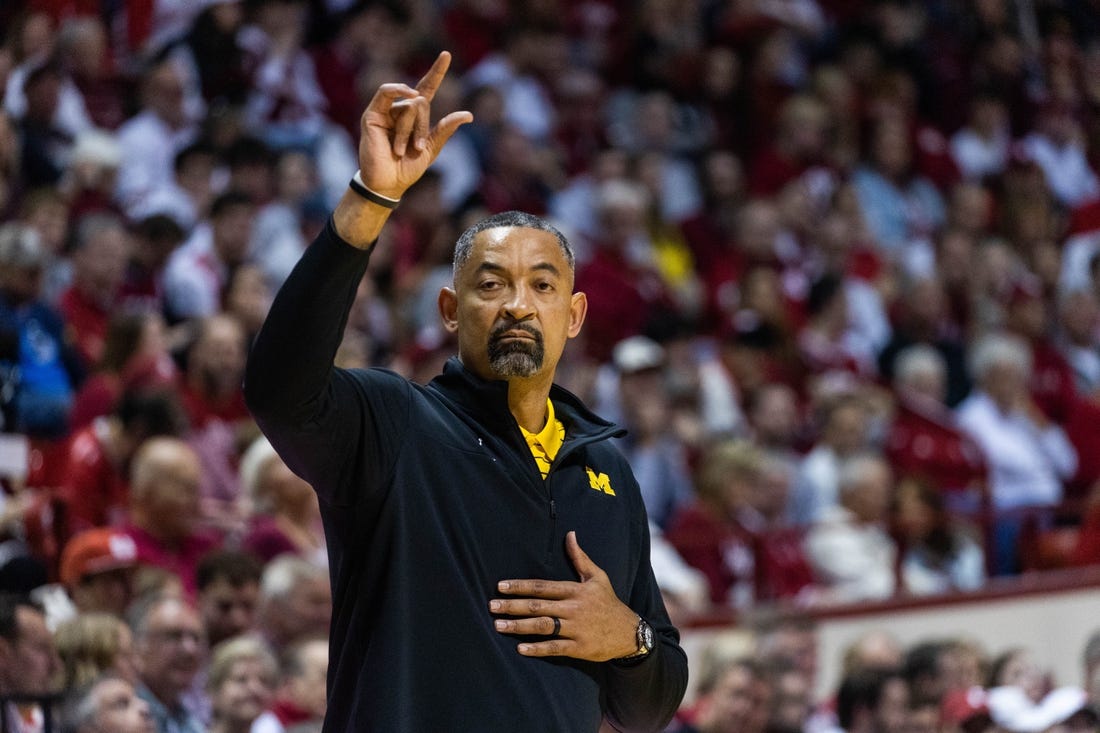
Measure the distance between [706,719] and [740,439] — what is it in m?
2.51

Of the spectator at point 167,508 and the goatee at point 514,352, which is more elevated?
the goatee at point 514,352

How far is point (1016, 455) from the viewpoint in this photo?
9.82m

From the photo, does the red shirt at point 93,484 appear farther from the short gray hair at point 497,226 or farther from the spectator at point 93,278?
the short gray hair at point 497,226

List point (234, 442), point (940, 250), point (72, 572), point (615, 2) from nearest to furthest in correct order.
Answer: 1. point (72, 572)
2. point (234, 442)
3. point (940, 250)
4. point (615, 2)

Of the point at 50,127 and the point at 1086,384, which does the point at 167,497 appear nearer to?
the point at 50,127

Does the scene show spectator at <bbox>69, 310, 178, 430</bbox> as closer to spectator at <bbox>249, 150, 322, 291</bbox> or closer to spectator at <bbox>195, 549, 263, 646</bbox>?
spectator at <bbox>195, 549, 263, 646</bbox>

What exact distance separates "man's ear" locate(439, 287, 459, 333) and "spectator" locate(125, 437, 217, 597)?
122 inches

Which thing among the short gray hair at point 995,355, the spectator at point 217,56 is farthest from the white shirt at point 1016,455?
the spectator at point 217,56

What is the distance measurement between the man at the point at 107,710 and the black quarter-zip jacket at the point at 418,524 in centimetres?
179

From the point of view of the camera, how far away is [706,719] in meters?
6.44

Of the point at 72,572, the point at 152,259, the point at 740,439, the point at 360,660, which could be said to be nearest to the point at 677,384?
the point at 740,439

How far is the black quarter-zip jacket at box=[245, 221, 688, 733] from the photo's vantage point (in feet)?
8.80

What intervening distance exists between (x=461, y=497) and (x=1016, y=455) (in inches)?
292

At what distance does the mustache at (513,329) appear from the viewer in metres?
3.02
